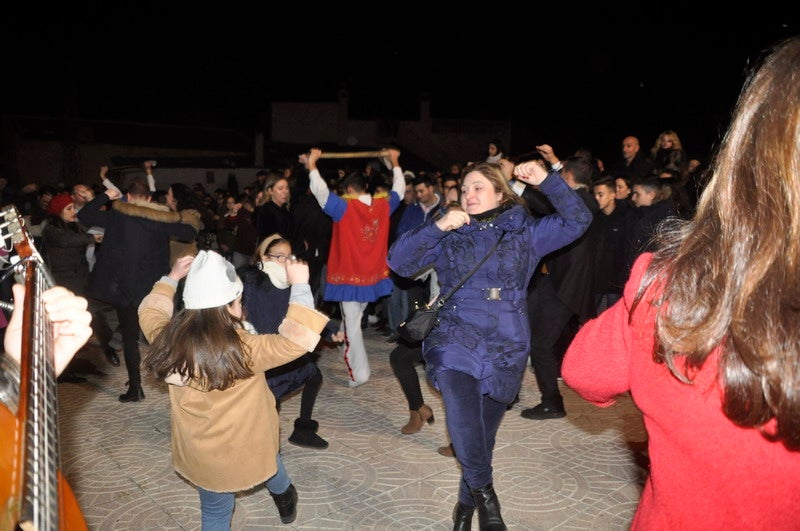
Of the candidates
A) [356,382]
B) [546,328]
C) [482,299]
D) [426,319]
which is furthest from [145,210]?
[546,328]

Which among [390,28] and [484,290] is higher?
[390,28]

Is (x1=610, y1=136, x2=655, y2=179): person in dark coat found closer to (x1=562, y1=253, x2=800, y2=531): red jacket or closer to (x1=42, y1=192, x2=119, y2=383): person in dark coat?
(x1=42, y1=192, x2=119, y2=383): person in dark coat

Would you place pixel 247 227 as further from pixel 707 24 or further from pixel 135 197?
pixel 707 24

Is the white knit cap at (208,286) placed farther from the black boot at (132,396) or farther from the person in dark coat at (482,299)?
the black boot at (132,396)

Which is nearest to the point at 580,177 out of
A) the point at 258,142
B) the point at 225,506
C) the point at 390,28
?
the point at 225,506

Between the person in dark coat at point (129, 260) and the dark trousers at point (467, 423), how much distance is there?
348 cm

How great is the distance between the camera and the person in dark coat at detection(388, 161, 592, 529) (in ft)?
11.0

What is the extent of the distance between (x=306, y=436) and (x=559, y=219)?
2.55m

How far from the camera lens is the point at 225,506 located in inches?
124

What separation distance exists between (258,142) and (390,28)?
325 inches

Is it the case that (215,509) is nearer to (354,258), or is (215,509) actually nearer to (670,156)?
(354,258)

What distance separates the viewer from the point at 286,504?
3.58m

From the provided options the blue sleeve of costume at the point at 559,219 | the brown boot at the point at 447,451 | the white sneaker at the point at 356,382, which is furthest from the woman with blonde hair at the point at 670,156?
the brown boot at the point at 447,451

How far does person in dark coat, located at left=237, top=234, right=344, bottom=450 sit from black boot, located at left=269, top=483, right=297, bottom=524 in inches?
32.7
